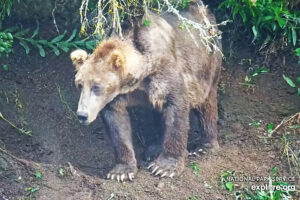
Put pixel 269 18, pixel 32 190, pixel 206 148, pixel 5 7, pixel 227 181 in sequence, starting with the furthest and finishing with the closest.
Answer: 1. pixel 5 7
2. pixel 269 18
3. pixel 206 148
4. pixel 227 181
5. pixel 32 190

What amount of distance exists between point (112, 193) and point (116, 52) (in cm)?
138

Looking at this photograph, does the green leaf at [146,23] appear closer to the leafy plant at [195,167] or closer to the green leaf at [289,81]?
the leafy plant at [195,167]

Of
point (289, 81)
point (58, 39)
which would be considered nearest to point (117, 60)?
point (58, 39)

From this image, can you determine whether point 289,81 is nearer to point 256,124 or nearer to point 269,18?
point 256,124

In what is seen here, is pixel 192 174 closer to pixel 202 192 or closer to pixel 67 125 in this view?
pixel 202 192

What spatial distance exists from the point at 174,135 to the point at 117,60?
1.03 metres

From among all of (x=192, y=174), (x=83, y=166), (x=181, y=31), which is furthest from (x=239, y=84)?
(x=83, y=166)

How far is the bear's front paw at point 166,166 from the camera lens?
632 cm

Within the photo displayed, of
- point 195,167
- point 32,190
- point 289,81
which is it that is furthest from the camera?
point 289,81

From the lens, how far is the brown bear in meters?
6.11

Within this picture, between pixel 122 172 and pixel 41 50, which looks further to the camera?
pixel 41 50

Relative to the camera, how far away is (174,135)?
255 inches

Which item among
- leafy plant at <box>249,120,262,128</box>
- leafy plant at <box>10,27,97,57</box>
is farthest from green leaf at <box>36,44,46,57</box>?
leafy plant at <box>249,120,262,128</box>

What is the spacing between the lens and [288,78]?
293 inches
